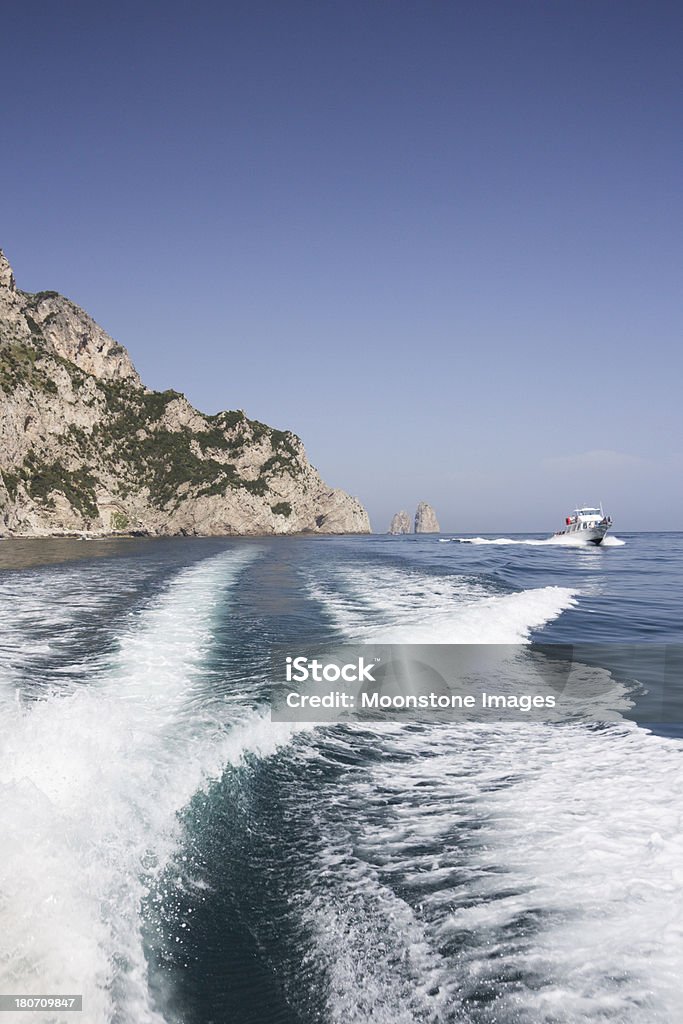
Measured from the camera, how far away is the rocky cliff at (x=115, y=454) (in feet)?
311

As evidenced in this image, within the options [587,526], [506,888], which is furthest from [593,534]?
[506,888]

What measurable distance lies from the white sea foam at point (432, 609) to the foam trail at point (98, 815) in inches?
232

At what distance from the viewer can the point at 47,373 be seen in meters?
113

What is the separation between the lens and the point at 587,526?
67.9 meters

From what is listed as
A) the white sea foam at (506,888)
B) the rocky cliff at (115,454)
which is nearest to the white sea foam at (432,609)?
the white sea foam at (506,888)

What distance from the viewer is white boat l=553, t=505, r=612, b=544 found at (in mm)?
65875

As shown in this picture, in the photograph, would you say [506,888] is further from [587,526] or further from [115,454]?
[115,454]

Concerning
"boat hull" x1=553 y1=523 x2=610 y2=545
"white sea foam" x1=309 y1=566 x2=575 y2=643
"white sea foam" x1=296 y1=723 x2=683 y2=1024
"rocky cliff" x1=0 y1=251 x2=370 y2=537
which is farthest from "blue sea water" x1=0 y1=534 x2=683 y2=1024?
"rocky cliff" x1=0 y1=251 x2=370 y2=537

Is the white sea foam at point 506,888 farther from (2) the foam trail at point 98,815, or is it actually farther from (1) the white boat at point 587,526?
(1) the white boat at point 587,526

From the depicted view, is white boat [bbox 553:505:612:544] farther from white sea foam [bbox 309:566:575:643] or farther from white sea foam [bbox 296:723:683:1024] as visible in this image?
white sea foam [bbox 296:723:683:1024]

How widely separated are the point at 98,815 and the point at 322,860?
6.81 feet

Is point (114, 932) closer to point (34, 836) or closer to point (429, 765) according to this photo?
point (34, 836)

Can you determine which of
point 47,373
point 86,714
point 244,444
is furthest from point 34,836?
point 244,444

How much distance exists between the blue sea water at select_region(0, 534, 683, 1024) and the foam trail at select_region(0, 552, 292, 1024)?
0.02 m
